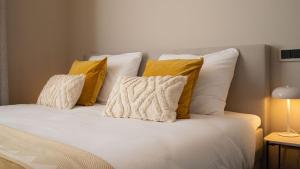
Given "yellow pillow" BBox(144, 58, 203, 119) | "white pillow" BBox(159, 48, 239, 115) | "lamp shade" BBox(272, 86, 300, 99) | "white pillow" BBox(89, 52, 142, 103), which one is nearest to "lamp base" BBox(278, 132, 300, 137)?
"lamp shade" BBox(272, 86, 300, 99)

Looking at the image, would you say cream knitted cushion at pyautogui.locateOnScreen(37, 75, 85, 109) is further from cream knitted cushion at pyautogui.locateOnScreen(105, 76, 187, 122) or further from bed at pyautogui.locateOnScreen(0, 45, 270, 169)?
cream knitted cushion at pyautogui.locateOnScreen(105, 76, 187, 122)

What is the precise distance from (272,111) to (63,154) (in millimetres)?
1538

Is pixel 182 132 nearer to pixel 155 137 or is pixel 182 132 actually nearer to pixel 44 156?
pixel 155 137

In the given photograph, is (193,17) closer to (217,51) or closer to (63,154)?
(217,51)

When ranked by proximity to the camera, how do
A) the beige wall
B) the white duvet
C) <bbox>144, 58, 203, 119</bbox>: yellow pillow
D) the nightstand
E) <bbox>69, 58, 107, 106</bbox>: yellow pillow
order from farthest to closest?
the beige wall, <bbox>69, 58, 107, 106</bbox>: yellow pillow, <bbox>144, 58, 203, 119</bbox>: yellow pillow, the nightstand, the white duvet

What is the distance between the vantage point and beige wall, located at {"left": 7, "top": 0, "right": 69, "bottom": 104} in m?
3.01

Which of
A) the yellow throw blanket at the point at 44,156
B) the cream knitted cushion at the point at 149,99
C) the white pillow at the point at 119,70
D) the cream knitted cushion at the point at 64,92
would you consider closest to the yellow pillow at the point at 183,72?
the cream knitted cushion at the point at 149,99

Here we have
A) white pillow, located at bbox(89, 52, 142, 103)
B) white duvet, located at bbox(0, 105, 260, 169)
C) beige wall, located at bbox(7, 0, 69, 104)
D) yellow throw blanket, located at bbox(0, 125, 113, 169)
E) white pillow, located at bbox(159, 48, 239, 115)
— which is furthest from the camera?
beige wall, located at bbox(7, 0, 69, 104)

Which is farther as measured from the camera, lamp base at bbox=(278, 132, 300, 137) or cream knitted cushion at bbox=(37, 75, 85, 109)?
cream knitted cushion at bbox=(37, 75, 85, 109)

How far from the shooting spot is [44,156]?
914 millimetres

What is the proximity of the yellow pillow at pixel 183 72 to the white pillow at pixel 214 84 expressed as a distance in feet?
0.48

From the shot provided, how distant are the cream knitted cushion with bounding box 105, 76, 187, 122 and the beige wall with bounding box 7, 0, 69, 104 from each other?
174cm

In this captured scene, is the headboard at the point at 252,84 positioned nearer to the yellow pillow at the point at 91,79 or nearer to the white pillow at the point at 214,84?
the white pillow at the point at 214,84

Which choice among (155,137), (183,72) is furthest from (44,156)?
(183,72)
